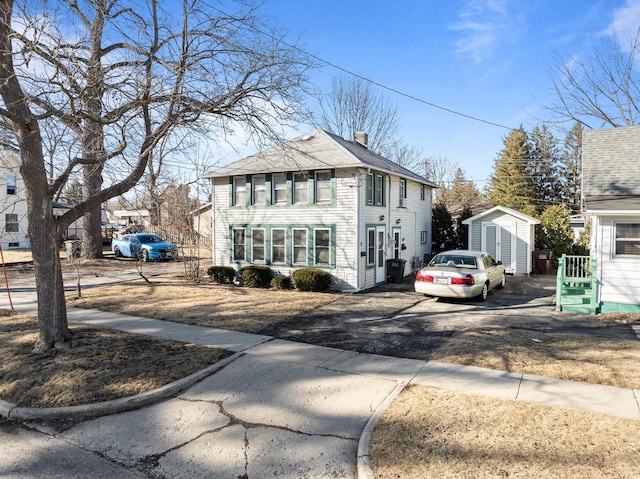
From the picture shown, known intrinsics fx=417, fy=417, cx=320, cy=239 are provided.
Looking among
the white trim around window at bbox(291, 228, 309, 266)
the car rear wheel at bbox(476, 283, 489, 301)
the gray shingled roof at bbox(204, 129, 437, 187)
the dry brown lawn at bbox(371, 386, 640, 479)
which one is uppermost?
the gray shingled roof at bbox(204, 129, 437, 187)

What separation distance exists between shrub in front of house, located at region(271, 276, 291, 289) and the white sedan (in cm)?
501

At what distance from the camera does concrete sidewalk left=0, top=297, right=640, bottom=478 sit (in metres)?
4.25

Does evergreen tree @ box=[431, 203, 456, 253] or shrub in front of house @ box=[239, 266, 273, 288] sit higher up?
evergreen tree @ box=[431, 203, 456, 253]

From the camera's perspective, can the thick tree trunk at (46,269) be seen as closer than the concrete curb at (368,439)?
No

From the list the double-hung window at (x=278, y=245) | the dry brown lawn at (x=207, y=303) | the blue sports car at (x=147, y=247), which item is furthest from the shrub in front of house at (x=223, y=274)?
the blue sports car at (x=147, y=247)

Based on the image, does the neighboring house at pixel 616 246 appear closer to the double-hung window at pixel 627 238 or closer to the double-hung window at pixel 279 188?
the double-hung window at pixel 627 238

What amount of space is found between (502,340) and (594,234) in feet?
18.0

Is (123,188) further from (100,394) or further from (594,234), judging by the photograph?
(594,234)

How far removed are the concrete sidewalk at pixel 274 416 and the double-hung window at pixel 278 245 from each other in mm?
9228

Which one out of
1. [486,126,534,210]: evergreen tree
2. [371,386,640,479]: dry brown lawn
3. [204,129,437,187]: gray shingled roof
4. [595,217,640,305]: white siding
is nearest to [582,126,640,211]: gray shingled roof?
[595,217,640,305]: white siding

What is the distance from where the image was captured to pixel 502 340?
8.07 meters

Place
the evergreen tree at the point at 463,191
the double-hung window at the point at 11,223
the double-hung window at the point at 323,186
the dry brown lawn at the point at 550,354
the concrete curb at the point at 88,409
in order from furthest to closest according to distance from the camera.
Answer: the evergreen tree at the point at 463,191 < the double-hung window at the point at 11,223 < the double-hung window at the point at 323,186 < the dry brown lawn at the point at 550,354 < the concrete curb at the point at 88,409

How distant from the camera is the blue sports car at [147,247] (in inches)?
1025

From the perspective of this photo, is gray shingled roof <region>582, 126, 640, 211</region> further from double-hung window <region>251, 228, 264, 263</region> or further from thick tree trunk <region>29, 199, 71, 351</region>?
thick tree trunk <region>29, 199, 71, 351</region>
